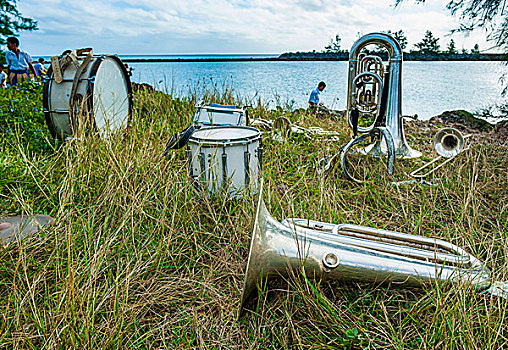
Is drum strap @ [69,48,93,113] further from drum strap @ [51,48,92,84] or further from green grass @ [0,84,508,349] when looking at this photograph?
green grass @ [0,84,508,349]

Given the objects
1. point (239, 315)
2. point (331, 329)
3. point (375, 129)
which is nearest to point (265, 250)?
point (239, 315)

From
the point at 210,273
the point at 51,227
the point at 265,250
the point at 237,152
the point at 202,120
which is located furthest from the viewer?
the point at 202,120

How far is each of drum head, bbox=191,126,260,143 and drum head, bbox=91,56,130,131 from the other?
3.15 ft

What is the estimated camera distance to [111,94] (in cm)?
399

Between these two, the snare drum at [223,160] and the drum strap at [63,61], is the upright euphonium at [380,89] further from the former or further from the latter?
the drum strap at [63,61]

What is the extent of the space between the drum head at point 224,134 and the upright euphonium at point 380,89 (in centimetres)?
127

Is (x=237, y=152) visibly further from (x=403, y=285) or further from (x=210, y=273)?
(x=403, y=285)

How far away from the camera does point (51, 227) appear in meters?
2.14

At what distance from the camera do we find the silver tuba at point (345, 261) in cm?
164

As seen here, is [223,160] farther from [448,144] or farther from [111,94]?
[448,144]

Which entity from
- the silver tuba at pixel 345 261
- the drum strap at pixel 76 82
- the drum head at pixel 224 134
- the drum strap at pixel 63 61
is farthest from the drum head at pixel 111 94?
the silver tuba at pixel 345 261

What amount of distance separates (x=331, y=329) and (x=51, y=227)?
1678mm

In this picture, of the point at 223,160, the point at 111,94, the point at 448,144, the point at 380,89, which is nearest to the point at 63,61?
the point at 111,94

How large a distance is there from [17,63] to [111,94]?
4.90 m
